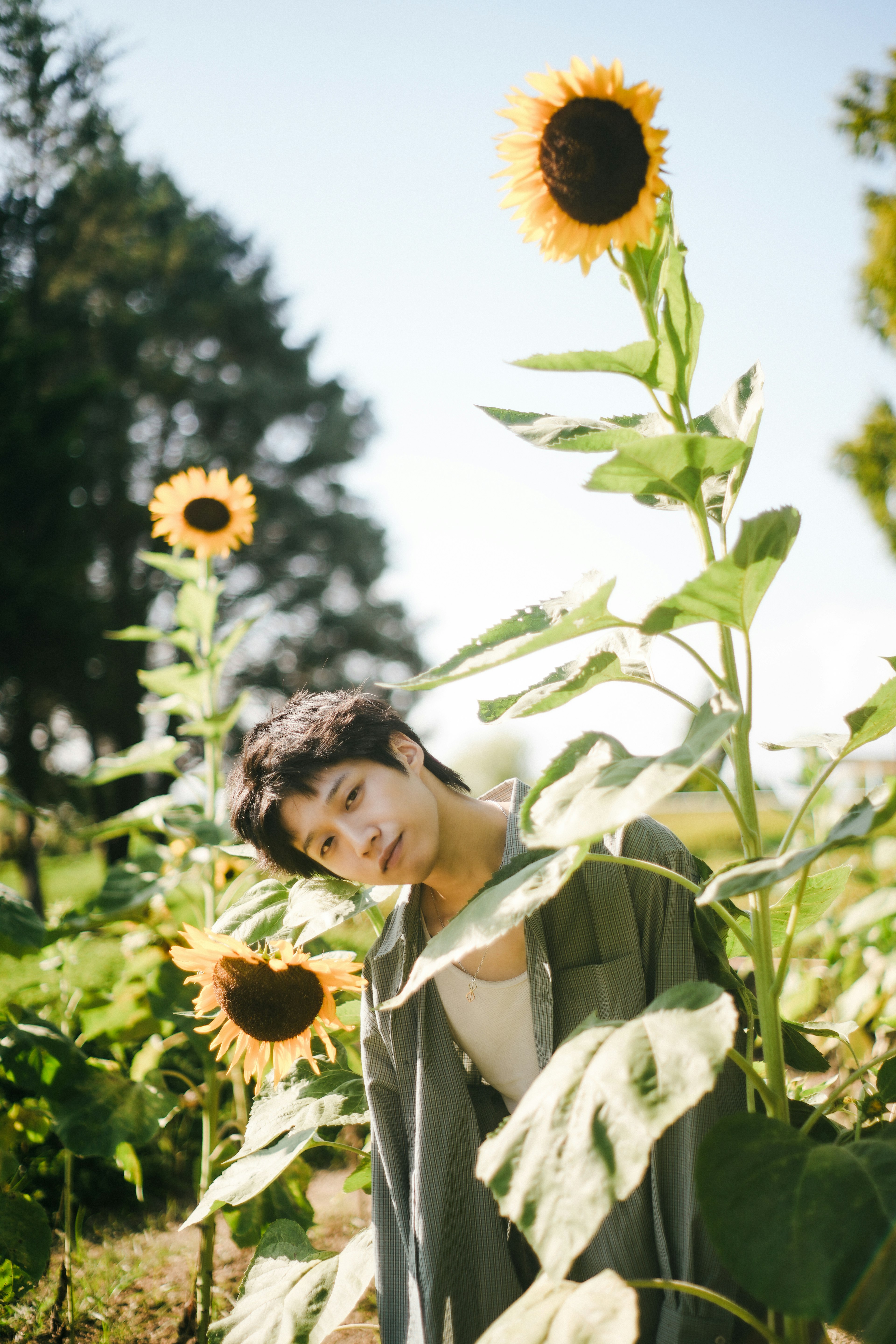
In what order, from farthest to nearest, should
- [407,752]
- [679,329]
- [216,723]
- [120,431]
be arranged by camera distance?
[120,431] < [216,723] < [407,752] < [679,329]

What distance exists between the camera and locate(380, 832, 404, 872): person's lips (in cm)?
121

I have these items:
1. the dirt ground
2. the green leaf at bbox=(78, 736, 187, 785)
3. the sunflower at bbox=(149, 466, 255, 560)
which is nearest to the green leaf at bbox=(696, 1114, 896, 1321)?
the dirt ground

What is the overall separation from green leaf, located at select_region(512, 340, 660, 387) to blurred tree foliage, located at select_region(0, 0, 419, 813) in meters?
8.23

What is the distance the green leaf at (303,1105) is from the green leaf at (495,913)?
584 mm

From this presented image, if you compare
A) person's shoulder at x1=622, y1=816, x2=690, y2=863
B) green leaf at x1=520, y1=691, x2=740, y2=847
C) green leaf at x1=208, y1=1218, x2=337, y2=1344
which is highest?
green leaf at x1=520, y1=691, x2=740, y2=847

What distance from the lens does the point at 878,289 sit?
745 cm

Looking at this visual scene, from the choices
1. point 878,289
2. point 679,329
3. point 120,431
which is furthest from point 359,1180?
point 120,431

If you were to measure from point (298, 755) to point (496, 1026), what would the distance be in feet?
1.69

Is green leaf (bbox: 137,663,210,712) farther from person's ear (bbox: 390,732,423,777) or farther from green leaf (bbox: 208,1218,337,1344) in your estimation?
green leaf (bbox: 208,1218,337,1344)

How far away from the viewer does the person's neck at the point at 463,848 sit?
1.36m

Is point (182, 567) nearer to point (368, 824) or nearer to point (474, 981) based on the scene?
point (368, 824)

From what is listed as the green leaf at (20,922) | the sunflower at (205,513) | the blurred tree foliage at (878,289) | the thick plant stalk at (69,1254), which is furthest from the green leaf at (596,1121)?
the blurred tree foliage at (878,289)

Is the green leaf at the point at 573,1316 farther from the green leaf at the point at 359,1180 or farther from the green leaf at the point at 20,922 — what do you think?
the green leaf at the point at 20,922

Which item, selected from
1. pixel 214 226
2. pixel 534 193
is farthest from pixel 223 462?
pixel 534 193
